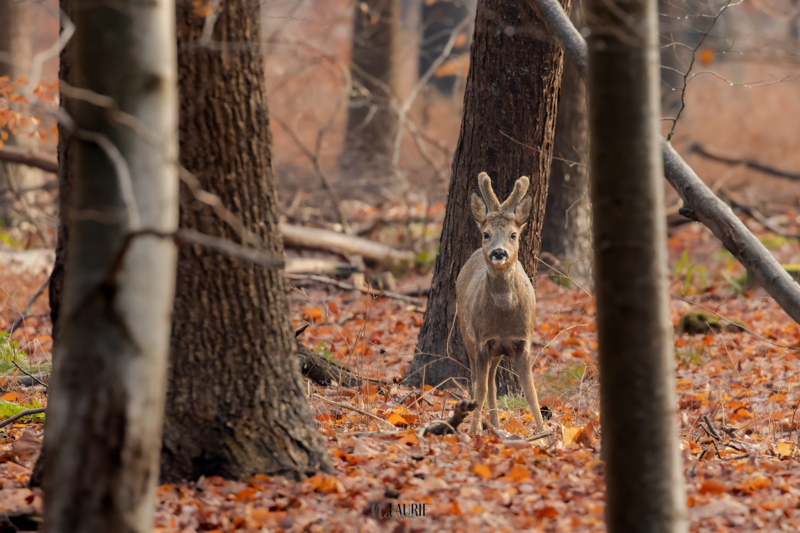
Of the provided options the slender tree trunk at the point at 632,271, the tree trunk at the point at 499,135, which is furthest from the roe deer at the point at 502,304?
the slender tree trunk at the point at 632,271

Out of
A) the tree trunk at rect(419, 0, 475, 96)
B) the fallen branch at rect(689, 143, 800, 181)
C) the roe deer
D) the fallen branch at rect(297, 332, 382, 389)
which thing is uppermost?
the tree trunk at rect(419, 0, 475, 96)

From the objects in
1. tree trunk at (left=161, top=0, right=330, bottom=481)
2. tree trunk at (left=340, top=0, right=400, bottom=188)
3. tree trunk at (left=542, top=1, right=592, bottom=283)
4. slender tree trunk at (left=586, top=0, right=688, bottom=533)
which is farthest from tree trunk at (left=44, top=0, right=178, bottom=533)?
tree trunk at (left=340, top=0, right=400, bottom=188)

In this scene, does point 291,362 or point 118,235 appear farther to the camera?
point 291,362

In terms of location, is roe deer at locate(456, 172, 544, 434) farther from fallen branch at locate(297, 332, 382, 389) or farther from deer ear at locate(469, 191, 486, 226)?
fallen branch at locate(297, 332, 382, 389)

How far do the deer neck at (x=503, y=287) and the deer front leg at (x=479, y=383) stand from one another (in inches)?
13.3

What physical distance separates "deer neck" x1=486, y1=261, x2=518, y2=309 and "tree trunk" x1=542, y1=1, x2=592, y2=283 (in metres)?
4.99

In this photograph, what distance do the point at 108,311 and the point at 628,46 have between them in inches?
77.5

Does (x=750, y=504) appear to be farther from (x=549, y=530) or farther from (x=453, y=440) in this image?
(x=453, y=440)

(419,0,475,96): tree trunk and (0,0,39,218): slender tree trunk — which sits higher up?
(419,0,475,96): tree trunk

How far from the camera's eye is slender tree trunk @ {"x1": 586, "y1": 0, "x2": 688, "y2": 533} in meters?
2.58

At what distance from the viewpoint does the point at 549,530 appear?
3340 mm

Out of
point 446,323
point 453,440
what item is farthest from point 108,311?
point 446,323

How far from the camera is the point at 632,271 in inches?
102

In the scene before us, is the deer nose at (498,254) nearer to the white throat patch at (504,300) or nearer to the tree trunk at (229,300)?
the white throat patch at (504,300)
